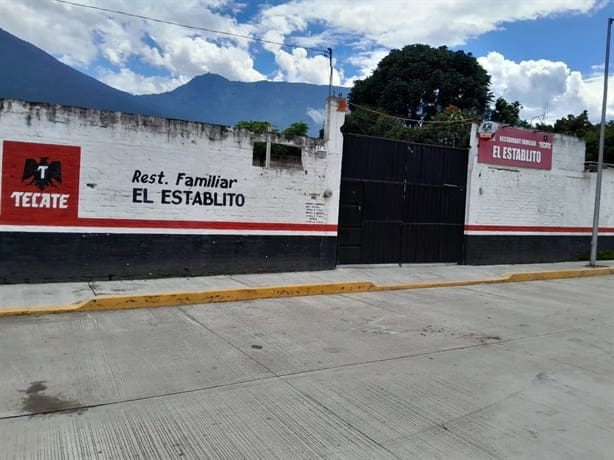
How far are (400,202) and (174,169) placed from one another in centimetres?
575

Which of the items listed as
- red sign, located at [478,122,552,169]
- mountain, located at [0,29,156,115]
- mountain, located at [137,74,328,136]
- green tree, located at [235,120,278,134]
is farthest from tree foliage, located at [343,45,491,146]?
mountain, located at [137,74,328,136]

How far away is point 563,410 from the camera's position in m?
4.52

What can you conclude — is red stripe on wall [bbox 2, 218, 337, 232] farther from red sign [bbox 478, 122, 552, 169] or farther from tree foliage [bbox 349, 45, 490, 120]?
tree foliage [bbox 349, 45, 490, 120]

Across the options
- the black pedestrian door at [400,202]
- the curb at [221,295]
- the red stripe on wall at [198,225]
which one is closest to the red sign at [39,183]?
the red stripe on wall at [198,225]

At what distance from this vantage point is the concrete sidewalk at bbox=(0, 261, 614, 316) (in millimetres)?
7648

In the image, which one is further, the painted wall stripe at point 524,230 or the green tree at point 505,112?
the green tree at point 505,112

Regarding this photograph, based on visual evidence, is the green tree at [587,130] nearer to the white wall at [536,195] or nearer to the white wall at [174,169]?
the white wall at [536,195]

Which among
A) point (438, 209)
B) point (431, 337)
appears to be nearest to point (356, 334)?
point (431, 337)

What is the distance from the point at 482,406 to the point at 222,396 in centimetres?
231

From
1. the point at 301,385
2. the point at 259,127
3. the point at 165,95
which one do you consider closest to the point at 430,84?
the point at 259,127

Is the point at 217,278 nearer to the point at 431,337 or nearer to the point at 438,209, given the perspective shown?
the point at 431,337

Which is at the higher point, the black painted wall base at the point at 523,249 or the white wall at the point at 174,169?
the white wall at the point at 174,169

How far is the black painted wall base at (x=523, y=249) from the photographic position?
14.0 meters

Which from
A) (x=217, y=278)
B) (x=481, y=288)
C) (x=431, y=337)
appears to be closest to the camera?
(x=431, y=337)
